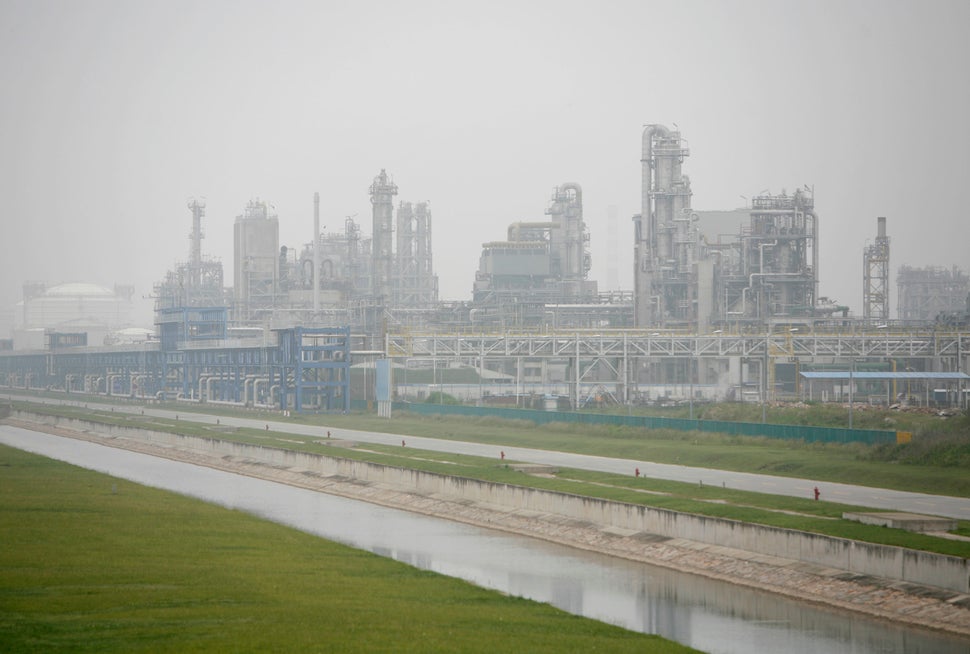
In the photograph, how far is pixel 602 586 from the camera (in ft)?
110

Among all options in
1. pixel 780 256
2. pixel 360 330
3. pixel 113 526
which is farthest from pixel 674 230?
pixel 113 526

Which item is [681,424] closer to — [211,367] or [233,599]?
[233,599]

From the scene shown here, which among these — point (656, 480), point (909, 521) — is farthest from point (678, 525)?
point (656, 480)

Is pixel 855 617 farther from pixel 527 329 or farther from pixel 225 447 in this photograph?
pixel 527 329

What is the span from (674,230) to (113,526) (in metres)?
82.5

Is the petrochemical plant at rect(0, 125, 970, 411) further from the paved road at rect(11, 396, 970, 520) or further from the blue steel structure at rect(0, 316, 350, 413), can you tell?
the paved road at rect(11, 396, 970, 520)

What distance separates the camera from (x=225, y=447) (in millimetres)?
75938

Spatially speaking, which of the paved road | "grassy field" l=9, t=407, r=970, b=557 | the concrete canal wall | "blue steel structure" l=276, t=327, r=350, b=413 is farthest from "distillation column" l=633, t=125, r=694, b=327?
the concrete canal wall

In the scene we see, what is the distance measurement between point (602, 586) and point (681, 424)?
37980 mm

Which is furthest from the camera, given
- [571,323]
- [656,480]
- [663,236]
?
[571,323]

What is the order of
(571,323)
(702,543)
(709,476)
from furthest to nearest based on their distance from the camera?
1. (571,323)
2. (709,476)
3. (702,543)

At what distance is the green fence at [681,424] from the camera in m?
57.0

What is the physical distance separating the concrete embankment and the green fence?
56.6ft

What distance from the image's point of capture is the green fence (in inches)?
2243
